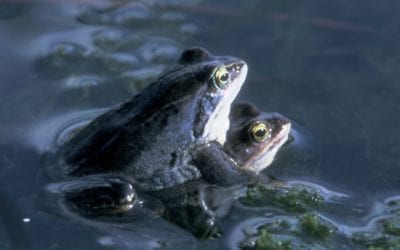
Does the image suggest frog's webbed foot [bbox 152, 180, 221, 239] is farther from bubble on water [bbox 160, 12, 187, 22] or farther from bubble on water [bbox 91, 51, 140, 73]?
bubble on water [bbox 160, 12, 187, 22]

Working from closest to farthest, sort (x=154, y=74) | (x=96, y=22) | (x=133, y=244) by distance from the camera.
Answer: (x=133, y=244), (x=154, y=74), (x=96, y=22)

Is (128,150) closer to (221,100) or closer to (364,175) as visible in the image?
(221,100)

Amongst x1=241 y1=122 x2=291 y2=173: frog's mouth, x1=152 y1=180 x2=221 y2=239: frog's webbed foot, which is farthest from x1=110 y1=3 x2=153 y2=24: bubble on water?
x1=152 y1=180 x2=221 y2=239: frog's webbed foot

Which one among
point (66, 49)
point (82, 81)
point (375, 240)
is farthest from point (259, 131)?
point (66, 49)

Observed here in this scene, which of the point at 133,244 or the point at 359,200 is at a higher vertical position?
the point at 359,200

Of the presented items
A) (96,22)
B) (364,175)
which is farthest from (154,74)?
(364,175)

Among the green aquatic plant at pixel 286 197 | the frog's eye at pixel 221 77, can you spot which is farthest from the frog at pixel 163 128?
the green aquatic plant at pixel 286 197

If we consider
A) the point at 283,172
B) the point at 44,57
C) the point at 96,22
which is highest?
the point at 96,22

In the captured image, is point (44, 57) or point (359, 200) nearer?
point (359, 200)
